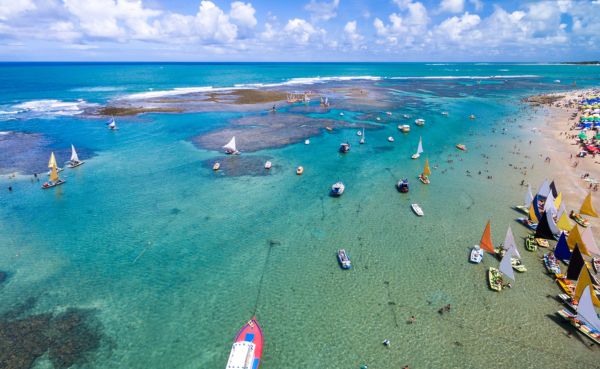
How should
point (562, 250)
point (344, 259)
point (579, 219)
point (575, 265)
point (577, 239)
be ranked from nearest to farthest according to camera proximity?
point (575, 265) → point (562, 250) → point (577, 239) → point (344, 259) → point (579, 219)

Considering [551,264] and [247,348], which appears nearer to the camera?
[247,348]

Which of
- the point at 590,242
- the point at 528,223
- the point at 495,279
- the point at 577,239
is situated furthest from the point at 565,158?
the point at 495,279

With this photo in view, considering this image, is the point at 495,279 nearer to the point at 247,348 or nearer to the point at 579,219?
the point at 579,219

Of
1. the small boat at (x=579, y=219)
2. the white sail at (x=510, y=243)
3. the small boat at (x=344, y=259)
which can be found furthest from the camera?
the small boat at (x=579, y=219)

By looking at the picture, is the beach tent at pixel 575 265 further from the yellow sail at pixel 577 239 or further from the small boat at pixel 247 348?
the small boat at pixel 247 348

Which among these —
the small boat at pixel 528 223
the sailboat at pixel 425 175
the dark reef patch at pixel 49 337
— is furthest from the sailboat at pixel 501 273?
the dark reef patch at pixel 49 337

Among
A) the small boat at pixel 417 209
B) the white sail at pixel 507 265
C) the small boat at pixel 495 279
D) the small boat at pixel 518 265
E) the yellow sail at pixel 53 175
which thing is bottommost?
the small boat at pixel 495 279

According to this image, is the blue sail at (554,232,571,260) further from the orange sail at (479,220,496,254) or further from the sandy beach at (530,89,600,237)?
the sandy beach at (530,89,600,237)
